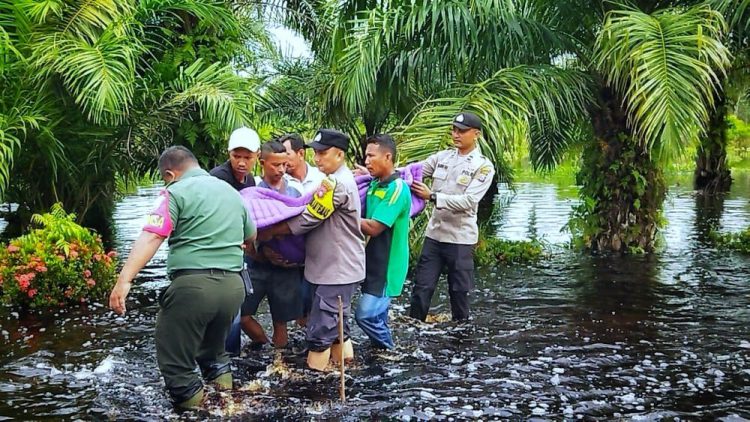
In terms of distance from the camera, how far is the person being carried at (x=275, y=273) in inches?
237

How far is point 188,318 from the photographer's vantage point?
4812 mm

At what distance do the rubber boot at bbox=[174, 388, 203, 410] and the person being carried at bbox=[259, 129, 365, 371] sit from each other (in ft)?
3.18

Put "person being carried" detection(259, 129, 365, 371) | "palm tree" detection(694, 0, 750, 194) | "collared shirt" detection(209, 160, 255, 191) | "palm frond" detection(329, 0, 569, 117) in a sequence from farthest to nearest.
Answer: "palm tree" detection(694, 0, 750, 194)
"palm frond" detection(329, 0, 569, 117)
"collared shirt" detection(209, 160, 255, 191)
"person being carried" detection(259, 129, 365, 371)

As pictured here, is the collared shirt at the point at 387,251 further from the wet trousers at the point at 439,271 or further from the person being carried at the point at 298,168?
the wet trousers at the point at 439,271

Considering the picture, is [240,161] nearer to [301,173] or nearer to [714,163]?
[301,173]

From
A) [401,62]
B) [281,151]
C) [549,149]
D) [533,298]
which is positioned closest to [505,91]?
[401,62]

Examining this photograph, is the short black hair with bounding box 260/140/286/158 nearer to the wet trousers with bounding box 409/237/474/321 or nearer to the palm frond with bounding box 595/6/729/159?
the wet trousers with bounding box 409/237/474/321

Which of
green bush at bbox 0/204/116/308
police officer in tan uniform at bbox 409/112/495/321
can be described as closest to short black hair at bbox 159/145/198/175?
police officer in tan uniform at bbox 409/112/495/321

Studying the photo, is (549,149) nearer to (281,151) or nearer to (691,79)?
(691,79)

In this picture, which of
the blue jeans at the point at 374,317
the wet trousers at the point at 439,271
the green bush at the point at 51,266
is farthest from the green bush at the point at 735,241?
the green bush at the point at 51,266

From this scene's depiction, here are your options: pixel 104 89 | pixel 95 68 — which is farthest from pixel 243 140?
pixel 95 68

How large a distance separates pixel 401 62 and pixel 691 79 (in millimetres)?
3330

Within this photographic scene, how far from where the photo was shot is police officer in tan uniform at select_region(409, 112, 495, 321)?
6977 millimetres

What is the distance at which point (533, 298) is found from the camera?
866cm
